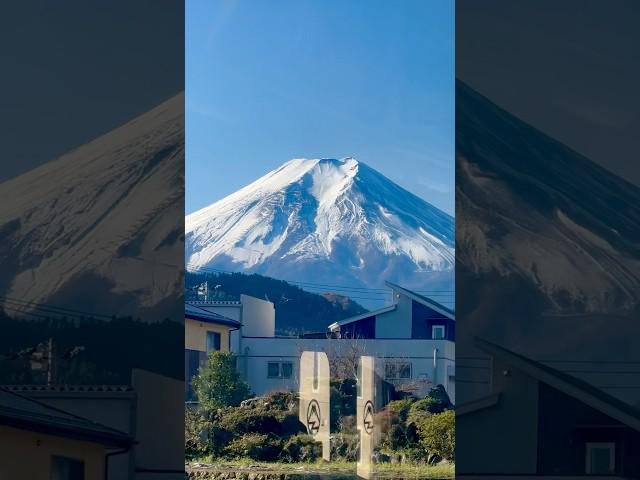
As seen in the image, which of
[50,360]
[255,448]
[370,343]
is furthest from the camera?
[370,343]

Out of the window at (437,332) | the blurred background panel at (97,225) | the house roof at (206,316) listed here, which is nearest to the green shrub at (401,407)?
the window at (437,332)

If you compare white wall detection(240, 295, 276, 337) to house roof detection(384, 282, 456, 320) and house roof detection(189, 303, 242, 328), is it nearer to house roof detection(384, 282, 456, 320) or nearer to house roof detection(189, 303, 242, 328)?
Answer: house roof detection(189, 303, 242, 328)

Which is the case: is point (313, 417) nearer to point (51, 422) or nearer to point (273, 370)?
point (273, 370)

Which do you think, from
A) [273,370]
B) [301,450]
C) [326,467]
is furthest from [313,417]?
[273,370]

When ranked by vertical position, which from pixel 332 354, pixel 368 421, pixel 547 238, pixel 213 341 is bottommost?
pixel 368 421

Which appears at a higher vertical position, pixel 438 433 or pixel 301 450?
pixel 438 433

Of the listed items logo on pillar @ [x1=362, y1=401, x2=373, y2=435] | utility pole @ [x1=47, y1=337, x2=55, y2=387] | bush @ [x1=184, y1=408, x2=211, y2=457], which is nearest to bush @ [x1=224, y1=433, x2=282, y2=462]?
bush @ [x1=184, y1=408, x2=211, y2=457]

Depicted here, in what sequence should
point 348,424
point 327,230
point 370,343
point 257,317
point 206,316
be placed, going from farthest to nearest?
1. point 327,230
2. point 370,343
3. point 257,317
4. point 348,424
5. point 206,316

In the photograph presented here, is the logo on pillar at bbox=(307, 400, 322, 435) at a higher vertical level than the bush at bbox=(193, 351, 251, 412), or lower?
lower
